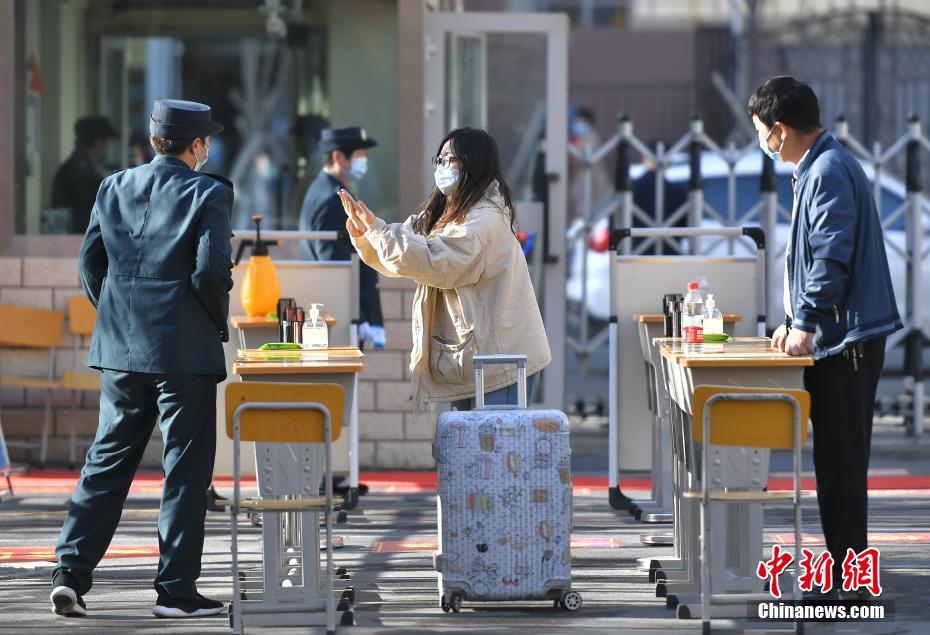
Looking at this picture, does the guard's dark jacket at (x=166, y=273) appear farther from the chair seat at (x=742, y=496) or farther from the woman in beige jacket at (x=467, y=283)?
the chair seat at (x=742, y=496)

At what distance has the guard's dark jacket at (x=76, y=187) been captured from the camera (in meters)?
10.7

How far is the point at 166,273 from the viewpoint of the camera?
20.5 ft

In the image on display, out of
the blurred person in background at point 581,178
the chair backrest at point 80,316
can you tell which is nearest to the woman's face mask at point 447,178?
the chair backrest at point 80,316

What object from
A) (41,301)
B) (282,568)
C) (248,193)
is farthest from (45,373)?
(282,568)

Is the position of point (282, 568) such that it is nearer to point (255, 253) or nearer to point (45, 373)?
point (255, 253)

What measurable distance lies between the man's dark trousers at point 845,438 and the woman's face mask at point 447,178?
156 centimetres

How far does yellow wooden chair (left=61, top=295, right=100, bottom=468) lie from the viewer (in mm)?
9953

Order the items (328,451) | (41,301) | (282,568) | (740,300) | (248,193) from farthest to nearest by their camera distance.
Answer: (248,193), (41,301), (740,300), (282,568), (328,451)

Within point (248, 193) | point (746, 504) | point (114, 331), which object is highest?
point (248, 193)

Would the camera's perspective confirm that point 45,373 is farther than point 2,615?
Yes

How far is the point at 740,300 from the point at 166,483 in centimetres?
319

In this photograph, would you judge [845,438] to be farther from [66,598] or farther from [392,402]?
[392,402]

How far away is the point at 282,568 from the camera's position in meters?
6.94

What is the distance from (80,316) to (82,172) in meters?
1.16
